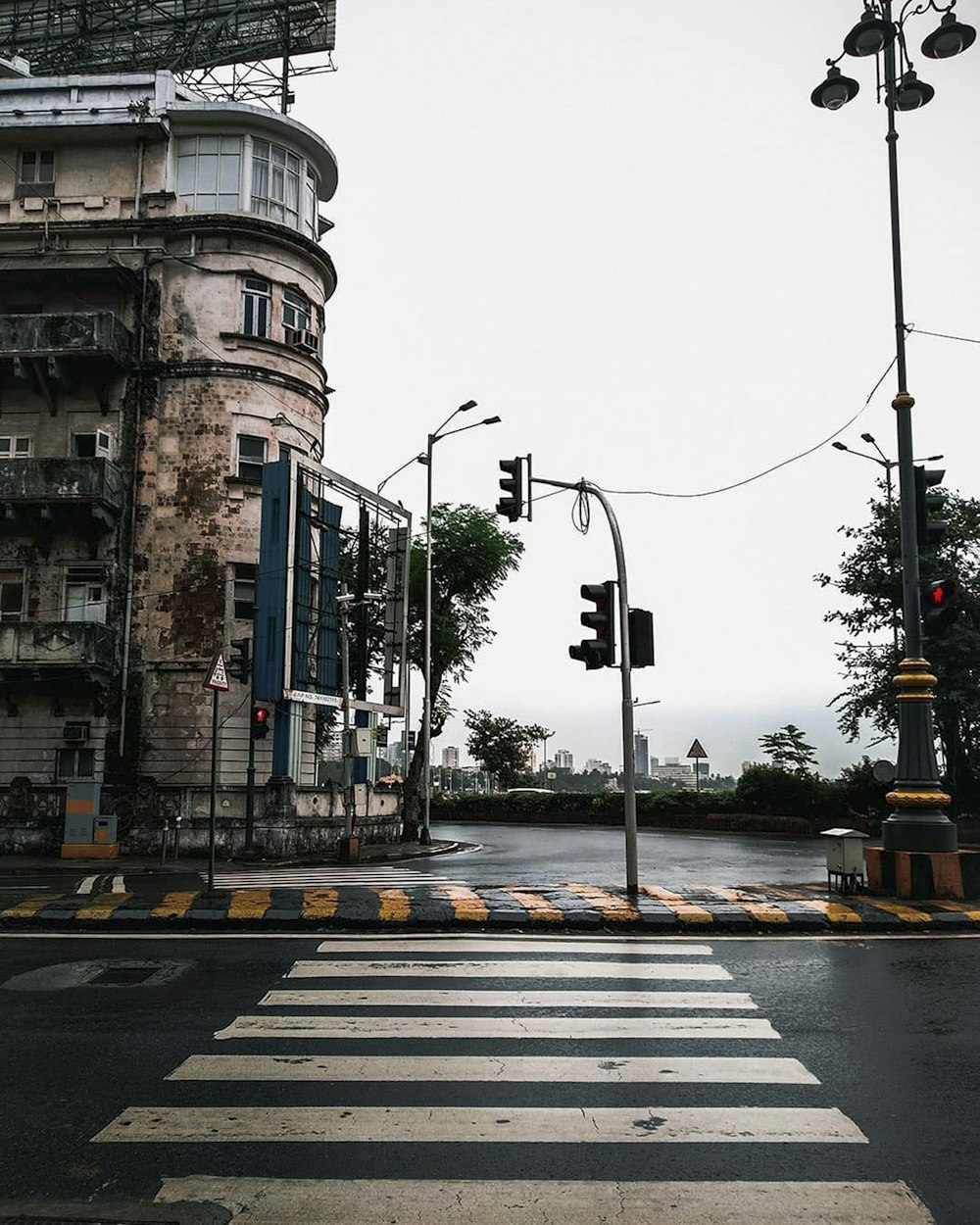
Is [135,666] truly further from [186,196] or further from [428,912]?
[428,912]

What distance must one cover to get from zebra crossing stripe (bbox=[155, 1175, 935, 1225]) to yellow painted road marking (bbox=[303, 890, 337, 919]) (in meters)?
6.87

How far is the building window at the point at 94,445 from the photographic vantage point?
29250 millimetres

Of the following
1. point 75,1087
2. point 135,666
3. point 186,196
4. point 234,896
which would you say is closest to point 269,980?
point 75,1087

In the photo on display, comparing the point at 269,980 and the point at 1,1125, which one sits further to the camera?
the point at 269,980

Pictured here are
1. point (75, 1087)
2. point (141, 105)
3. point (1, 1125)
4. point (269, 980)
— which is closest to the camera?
point (1, 1125)

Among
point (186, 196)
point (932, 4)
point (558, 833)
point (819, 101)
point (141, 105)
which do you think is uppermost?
A: point (141, 105)

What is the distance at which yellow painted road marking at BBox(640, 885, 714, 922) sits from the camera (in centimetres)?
1190

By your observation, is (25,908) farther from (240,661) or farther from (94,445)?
(94,445)

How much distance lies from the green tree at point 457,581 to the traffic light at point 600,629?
2283 centimetres

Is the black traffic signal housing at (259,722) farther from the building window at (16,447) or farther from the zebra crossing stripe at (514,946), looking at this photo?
the zebra crossing stripe at (514,946)

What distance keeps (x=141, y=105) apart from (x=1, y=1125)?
3092 cm

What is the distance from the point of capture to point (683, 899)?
44.4 ft

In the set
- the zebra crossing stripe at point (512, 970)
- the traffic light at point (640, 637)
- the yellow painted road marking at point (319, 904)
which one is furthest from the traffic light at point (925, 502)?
the yellow painted road marking at point (319, 904)

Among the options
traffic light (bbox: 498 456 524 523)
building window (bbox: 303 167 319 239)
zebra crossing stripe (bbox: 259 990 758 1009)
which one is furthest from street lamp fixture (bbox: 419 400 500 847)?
zebra crossing stripe (bbox: 259 990 758 1009)
